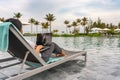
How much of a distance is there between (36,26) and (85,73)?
184 feet

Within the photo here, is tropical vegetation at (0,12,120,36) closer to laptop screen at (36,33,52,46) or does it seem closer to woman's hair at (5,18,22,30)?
laptop screen at (36,33,52,46)

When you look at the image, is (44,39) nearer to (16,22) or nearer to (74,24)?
(16,22)

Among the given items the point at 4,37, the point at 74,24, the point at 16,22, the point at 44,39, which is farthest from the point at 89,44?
the point at 74,24

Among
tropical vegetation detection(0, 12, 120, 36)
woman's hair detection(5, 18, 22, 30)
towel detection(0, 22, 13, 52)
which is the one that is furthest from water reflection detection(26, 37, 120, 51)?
tropical vegetation detection(0, 12, 120, 36)

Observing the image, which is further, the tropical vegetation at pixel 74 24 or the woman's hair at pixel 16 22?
the tropical vegetation at pixel 74 24

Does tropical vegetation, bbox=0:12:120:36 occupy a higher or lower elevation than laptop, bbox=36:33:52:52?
higher

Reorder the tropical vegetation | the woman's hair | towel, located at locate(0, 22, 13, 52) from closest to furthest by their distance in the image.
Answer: towel, located at locate(0, 22, 13, 52) < the woman's hair < the tropical vegetation

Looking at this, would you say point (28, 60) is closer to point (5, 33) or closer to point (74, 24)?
point (5, 33)

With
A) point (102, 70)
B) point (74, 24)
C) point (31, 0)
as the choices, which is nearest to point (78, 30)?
point (74, 24)

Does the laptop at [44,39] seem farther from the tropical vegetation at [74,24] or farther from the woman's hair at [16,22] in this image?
the tropical vegetation at [74,24]

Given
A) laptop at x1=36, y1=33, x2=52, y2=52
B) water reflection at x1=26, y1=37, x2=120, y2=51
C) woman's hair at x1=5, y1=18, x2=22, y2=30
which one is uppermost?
woman's hair at x1=5, y1=18, x2=22, y2=30

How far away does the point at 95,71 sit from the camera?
14.5 ft

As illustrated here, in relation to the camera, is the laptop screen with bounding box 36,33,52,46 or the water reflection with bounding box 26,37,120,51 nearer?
the laptop screen with bounding box 36,33,52,46

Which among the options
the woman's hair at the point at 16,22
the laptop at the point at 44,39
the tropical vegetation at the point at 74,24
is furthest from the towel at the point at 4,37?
the tropical vegetation at the point at 74,24
